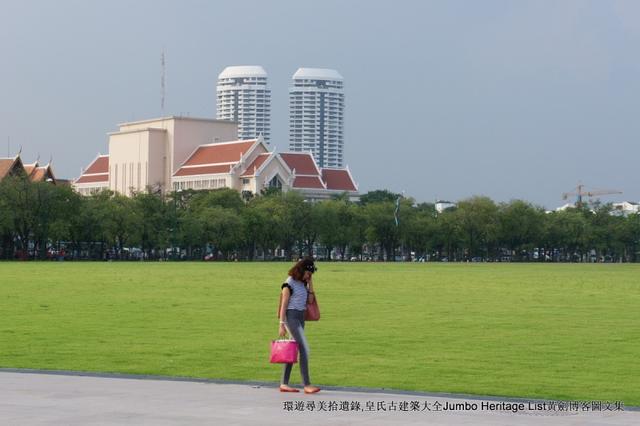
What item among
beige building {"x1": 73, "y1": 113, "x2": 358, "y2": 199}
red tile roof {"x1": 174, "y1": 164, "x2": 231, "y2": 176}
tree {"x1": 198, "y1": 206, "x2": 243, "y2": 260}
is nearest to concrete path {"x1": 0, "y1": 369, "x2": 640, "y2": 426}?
tree {"x1": 198, "y1": 206, "x2": 243, "y2": 260}

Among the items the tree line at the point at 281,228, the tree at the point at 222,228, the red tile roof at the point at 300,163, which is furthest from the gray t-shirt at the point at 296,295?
the red tile roof at the point at 300,163

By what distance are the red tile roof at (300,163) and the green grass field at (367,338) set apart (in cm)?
14338

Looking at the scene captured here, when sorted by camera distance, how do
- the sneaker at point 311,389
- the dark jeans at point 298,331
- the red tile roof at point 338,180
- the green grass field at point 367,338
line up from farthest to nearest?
the red tile roof at point 338,180
the green grass field at point 367,338
the dark jeans at point 298,331
the sneaker at point 311,389

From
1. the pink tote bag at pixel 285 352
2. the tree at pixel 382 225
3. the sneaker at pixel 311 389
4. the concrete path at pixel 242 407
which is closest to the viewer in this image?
the concrete path at pixel 242 407

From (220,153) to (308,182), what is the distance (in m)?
14.6

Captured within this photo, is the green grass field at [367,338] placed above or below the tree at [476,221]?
below

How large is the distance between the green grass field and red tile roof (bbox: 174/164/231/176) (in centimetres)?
13341

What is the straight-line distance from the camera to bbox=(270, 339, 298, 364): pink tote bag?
47.1 ft

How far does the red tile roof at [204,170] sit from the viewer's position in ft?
570

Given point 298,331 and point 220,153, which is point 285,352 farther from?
point 220,153

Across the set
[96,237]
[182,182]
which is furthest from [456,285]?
[182,182]

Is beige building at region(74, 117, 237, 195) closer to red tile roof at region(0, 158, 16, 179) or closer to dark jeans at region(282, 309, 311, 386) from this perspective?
red tile roof at region(0, 158, 16, 179)

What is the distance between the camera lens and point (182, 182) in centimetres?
17800

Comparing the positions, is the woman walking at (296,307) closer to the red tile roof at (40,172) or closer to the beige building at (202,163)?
the red tile roof at (40,172)
